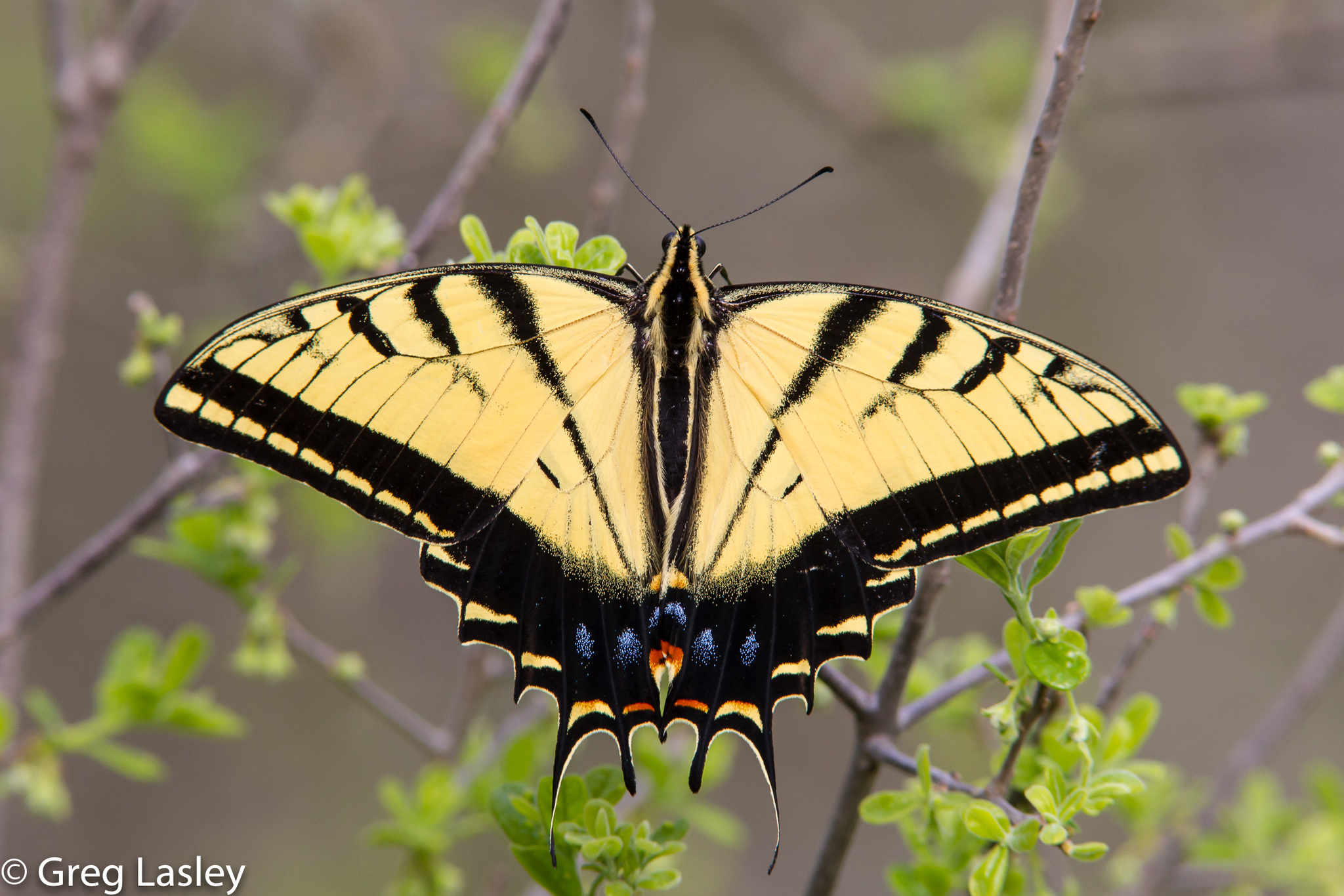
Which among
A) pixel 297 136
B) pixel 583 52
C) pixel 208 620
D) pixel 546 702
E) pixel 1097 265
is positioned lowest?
pixel 546 702

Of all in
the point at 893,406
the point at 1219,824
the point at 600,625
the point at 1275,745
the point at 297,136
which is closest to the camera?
the point at 893,406

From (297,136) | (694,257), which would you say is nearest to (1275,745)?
(694,257)

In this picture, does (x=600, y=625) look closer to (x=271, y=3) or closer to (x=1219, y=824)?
(x=1219, y=824)

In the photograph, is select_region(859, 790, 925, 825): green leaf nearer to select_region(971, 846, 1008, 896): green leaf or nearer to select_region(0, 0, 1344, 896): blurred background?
select_region(971, 846, 1008, 896): green leaf

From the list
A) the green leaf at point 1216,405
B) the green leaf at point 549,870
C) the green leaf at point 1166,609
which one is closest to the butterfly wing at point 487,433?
the green leaf at point 549,870

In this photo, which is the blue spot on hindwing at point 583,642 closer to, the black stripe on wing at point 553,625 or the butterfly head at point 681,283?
the black stripe on wing at point 553,625

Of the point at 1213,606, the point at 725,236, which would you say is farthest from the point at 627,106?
the point at 725,236

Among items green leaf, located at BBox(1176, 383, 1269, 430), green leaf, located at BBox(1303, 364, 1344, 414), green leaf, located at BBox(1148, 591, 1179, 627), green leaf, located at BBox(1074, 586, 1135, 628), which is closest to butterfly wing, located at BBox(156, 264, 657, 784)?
green leaf, located at BBox(1074, 586, 1135, 628)
